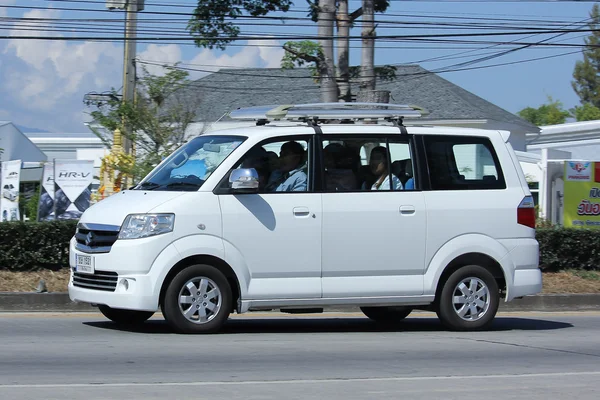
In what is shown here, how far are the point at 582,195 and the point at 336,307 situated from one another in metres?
7.92

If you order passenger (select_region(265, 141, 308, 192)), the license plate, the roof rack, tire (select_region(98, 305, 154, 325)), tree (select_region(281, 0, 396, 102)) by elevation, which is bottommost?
tire (select_region(98, 305, 154, 325))

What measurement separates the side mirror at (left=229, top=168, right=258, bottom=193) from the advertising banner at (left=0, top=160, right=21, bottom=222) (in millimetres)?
11862

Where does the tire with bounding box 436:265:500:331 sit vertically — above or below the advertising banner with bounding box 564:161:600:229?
below

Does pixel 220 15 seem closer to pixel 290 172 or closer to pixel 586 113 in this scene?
pixel 290 172

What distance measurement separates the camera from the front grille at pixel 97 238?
9.59m

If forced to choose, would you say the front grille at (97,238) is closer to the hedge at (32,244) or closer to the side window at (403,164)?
the side window at (403,164)

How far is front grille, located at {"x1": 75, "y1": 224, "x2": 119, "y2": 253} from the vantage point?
31.5ft

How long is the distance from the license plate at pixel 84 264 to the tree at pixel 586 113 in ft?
261

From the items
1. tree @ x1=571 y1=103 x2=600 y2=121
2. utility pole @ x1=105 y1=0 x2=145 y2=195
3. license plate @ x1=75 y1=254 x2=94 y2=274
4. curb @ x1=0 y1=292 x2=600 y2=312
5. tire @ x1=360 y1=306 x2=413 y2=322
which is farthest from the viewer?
tree @ x1=571 y1=103 x2=600 y2=121

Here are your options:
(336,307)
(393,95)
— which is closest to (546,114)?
(393,95)

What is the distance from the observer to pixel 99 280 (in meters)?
9.75

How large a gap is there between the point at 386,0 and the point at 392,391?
17.2 m

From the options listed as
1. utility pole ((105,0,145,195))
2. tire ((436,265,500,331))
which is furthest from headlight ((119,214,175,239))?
utility pole ((105,0,145,195))

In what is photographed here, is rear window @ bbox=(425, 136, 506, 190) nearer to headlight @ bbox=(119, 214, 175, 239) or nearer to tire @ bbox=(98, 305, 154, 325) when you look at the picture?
headlight @ bbox=(119, 214, 175, 239)
